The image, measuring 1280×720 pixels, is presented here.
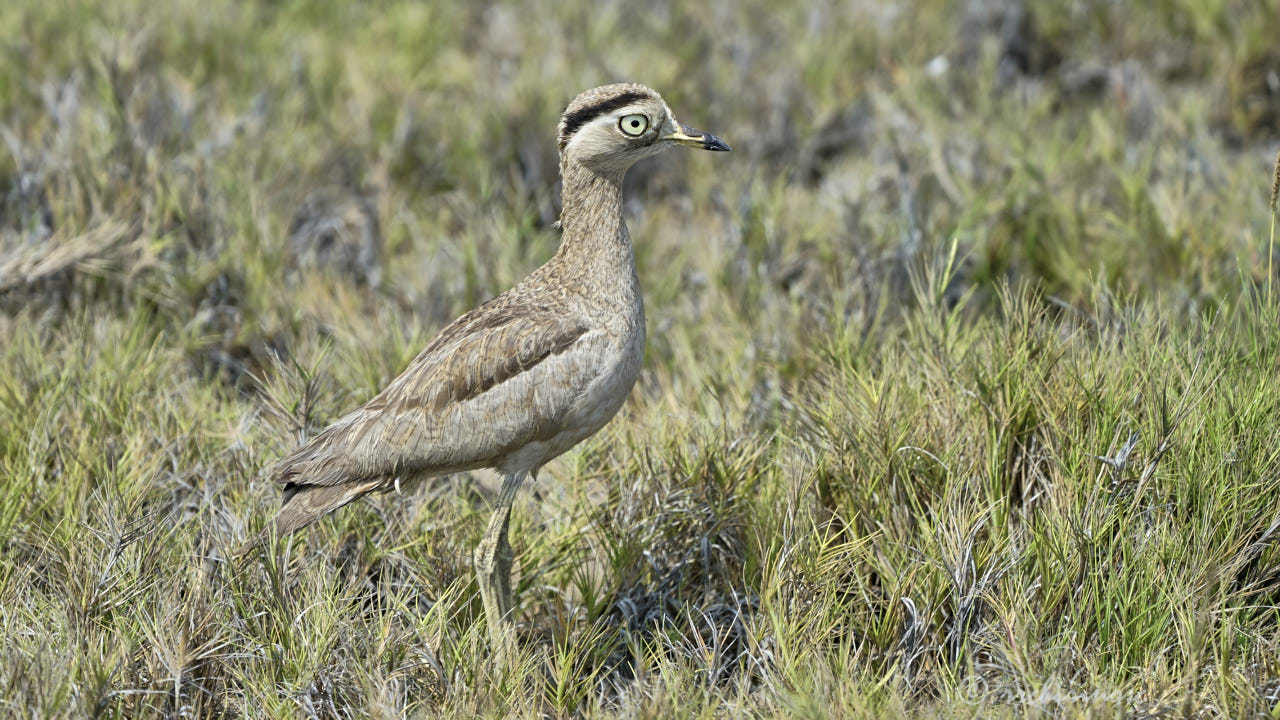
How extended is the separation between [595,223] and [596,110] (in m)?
0.35

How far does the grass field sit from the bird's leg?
0.14 meters

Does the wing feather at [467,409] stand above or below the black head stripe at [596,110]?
below

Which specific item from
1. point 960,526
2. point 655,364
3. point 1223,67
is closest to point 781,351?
point 655,364

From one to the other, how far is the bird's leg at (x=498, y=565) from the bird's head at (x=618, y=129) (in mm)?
1039

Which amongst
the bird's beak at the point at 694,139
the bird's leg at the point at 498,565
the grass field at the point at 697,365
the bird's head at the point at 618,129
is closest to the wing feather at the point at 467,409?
the bird's leg at the point at 498,565

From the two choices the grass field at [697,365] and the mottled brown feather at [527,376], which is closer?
the grass field at [697,365]

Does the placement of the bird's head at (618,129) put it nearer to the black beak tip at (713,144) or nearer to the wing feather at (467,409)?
the black beak tip at (713,144)

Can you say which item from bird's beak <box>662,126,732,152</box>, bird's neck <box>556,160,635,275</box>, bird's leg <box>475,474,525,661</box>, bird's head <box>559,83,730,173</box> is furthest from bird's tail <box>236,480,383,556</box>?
bird's beak <box>662,126,732,152</box>

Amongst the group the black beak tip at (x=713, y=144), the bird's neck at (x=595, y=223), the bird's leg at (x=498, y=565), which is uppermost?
the black beak tip at (x=713, y=144)

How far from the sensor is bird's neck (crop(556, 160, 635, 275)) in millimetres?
4078

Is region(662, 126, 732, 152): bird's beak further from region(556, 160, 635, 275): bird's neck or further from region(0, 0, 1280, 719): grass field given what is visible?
region(0, 0, 1280, 719): grass field

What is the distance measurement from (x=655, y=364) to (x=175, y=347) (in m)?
2.03

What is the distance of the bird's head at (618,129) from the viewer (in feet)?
13.3

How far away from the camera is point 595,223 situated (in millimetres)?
4117
